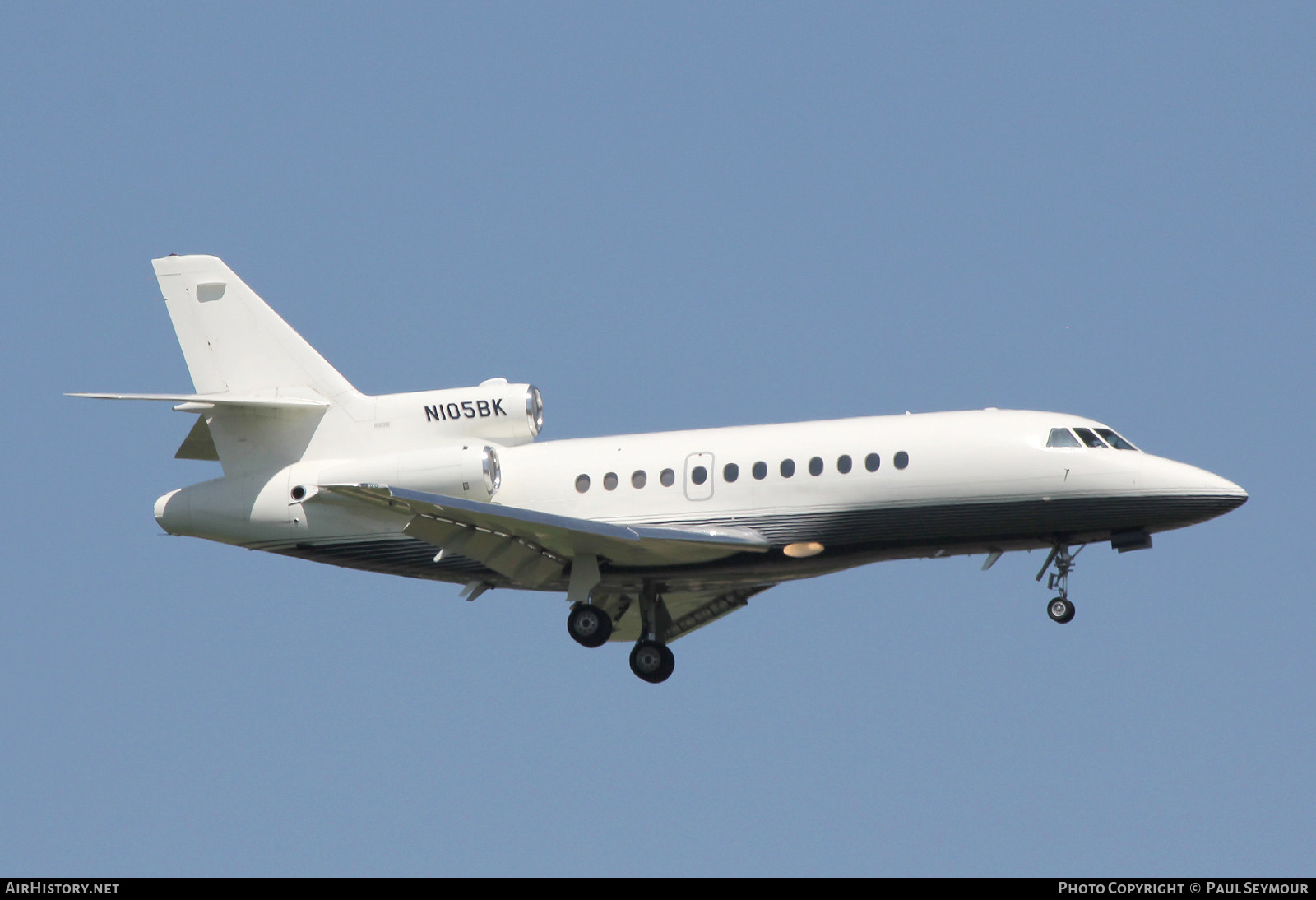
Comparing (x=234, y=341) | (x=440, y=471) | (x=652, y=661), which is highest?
(x=234, y=341)

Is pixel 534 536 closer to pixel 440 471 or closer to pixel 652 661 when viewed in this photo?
pixel 440 471

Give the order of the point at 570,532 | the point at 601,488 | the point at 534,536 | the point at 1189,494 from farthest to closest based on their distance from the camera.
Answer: the point at 601,488 → the point at 534,536 → the point at 570,532 → the point at 1189,494

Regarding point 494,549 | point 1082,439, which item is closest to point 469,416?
point 494,549

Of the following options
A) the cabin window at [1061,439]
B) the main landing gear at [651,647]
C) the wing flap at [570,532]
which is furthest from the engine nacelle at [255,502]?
the cabin window at [1061,439]

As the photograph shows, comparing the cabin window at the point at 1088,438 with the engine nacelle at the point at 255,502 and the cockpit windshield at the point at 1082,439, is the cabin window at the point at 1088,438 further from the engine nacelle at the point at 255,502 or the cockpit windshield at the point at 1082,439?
the engine nacelle at the point at 255,502

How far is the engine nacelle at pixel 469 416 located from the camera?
95.6 feet

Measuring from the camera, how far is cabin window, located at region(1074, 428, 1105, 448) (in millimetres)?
26891

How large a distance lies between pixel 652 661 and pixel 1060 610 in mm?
6981

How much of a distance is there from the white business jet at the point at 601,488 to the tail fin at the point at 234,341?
3 centimetres

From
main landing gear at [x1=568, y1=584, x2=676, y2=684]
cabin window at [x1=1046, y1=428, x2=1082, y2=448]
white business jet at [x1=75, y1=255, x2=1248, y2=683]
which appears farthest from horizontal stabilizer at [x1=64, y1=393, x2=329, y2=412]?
cabin window at [x1=1046, y1=428, x2=1082, y2=448]

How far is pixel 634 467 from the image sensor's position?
1125 inches

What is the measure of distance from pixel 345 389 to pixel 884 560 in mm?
9717

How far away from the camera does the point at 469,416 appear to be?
29234mm
